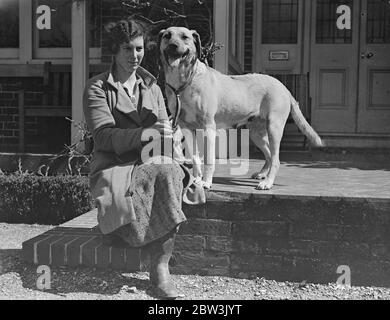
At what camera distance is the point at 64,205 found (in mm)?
5371

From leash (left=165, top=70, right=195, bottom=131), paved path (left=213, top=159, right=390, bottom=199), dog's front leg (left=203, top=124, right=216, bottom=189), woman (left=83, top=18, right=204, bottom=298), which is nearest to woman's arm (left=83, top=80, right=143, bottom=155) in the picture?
woman (left=83, top=18, right=204, bottom=298)

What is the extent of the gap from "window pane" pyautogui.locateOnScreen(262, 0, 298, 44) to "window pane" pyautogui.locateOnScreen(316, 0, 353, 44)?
14.0 inches

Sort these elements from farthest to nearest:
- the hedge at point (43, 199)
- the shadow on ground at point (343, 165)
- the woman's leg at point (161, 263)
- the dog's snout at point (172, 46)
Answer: the shadow on ground at point (343, 165), the hedge at point (43, 199), the dog's snout at point (172, 46), the woman's leg at point (161, 263)

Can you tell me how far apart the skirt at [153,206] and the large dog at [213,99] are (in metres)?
0.60

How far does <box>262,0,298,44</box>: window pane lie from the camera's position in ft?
27.5

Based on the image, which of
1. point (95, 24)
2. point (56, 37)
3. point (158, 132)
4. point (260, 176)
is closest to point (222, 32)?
point (95, 24)

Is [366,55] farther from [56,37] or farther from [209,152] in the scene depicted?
[209,152]

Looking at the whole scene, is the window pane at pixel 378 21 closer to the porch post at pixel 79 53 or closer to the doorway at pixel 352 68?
the doorway at pixel 352 68

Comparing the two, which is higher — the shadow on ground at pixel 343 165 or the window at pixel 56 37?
the window at pixel 56 37


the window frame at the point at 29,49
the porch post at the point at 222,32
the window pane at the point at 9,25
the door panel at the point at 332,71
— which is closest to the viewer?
the porch post at the point at 222,32

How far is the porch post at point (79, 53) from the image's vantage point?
7133 millimetres

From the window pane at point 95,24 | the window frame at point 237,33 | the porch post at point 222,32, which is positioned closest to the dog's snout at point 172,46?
the porch post at point 222,32

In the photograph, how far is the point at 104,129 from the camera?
297 cm
